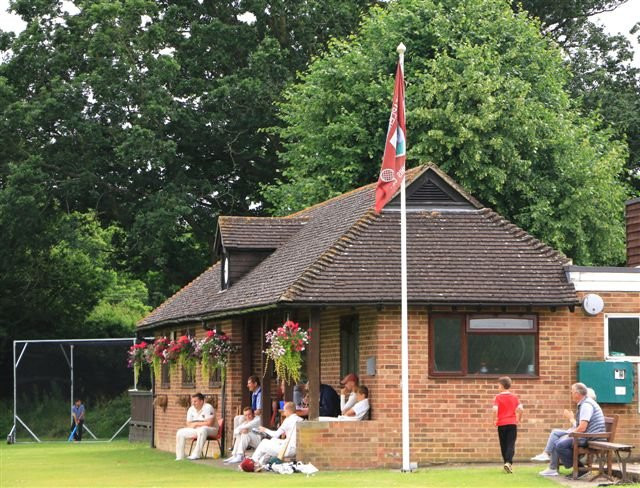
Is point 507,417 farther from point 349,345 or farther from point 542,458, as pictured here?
point 349,345

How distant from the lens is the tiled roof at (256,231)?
29.8 metres

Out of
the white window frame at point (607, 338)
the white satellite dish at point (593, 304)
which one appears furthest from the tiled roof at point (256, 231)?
the white window frame at point (607, 338)

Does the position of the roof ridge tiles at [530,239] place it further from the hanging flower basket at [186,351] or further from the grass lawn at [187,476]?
the hanging flower basket at [186,351]

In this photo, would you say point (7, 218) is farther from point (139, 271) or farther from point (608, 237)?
point (608, 237)

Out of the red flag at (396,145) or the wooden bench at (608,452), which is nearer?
the wooden bench at (608,452)

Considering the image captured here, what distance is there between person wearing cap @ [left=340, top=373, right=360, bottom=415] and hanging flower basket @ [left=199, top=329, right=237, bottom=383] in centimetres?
415

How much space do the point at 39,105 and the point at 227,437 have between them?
64.3ft

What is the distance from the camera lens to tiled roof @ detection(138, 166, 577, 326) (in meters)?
24.2

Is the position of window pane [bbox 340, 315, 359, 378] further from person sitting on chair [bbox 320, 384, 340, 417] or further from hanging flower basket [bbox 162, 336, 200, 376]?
hanging flower basket [bbox 162, 336, 200, 376]

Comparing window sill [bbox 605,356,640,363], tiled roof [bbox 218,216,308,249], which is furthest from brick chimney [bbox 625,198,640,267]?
tiled roof [bbox 218,216,308,249]

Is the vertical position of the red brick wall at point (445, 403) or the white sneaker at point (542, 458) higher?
the red brick wall at point (445, 403)

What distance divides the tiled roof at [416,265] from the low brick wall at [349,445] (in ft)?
6.76

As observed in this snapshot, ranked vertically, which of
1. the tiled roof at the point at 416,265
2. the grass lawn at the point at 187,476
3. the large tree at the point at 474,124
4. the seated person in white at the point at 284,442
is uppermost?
the large tree at the point at 474,124

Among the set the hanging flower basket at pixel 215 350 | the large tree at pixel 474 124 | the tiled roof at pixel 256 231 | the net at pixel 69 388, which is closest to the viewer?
the hanging flower basket at pixel 215 350
